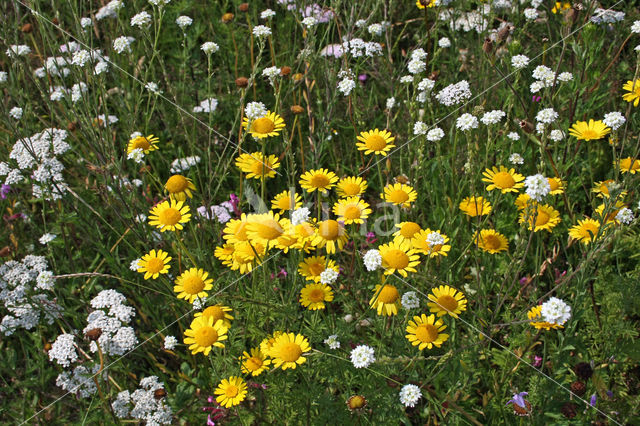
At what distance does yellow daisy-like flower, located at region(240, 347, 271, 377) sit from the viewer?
1953 mm

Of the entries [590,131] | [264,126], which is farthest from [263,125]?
[590,131]

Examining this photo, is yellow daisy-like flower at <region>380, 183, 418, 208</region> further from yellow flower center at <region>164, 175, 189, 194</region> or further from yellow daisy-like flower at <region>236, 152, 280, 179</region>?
yellow flower center at <region>164, 175, 189, 194</region>

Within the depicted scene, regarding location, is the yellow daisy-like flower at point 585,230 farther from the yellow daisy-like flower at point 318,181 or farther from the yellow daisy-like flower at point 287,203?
the yellow daisy-like flower at point 287,203

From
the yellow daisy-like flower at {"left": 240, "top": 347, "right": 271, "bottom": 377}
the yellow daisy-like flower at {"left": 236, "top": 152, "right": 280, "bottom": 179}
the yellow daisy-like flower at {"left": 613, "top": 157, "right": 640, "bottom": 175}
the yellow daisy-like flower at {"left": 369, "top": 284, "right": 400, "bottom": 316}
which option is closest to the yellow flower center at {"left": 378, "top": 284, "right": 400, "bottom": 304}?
the yellow daisy-like flower at {"left": 369, "top": 284, "right": 400, "bottom": 316}

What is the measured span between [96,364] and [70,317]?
569 mm

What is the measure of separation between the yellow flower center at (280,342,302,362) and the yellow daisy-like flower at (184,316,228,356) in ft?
0.69

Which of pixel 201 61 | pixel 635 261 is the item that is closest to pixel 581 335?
pixel 635 261

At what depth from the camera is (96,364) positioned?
2332 mm

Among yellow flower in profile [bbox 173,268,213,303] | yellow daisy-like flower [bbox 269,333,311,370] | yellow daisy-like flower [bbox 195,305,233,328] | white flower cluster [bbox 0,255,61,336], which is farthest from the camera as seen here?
white flower cluster [bbox 0,255,61,336]

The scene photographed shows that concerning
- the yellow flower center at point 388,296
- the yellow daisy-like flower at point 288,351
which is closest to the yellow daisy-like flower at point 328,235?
the yellow flower center at point 388,296

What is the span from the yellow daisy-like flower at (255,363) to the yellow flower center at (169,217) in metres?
0.58

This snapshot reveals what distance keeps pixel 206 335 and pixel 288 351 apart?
0.94 ft

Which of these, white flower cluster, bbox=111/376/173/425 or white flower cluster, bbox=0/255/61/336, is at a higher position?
white flower cluster, bbox=0/255/61/336

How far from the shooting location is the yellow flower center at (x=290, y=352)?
1.86 metres
